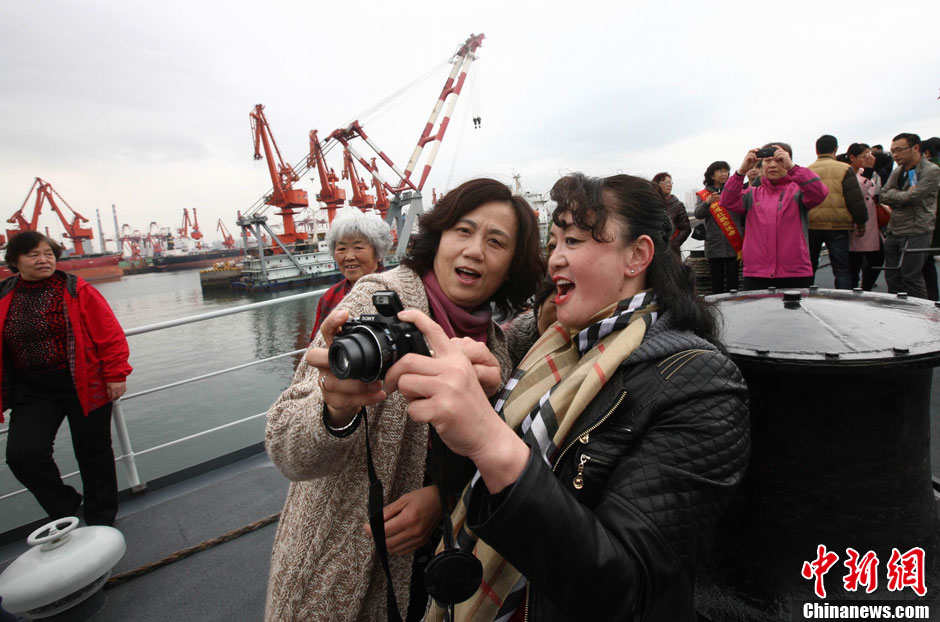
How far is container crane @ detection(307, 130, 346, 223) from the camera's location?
32500mm

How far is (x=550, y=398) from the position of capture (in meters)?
0.96

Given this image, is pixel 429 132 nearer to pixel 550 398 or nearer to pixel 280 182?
pixel 280 182

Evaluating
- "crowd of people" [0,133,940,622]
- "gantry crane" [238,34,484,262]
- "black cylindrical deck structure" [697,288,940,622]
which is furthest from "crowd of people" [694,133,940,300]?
"gantry crane" [238,34,484,262]

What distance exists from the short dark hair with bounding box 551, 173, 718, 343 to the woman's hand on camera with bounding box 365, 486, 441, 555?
2.43 feet

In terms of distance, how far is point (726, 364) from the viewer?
0.89 meters

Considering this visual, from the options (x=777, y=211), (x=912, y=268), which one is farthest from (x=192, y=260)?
(x=912, y=268)

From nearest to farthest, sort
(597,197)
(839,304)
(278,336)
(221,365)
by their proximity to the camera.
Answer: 1. (597,197)
2. (839,304)
3. (221,365)
4. (278,336)

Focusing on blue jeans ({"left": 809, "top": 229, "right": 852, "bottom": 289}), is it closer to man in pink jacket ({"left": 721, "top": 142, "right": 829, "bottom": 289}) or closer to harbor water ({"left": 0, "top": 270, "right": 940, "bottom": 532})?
man in pink jacket ({"left": 721, "top": 142, "right": 829, "bottom": 289})

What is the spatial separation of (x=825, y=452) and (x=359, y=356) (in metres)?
1.27

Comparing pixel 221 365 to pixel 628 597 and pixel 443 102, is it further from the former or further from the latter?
pixel 443 102

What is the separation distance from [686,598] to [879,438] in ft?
2.53

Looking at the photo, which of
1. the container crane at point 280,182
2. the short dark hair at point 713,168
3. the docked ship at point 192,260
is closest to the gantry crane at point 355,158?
the container crane at point 280,182

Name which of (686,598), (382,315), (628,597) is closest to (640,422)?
(628,597)

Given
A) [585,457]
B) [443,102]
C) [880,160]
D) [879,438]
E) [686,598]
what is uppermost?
[443,102]
